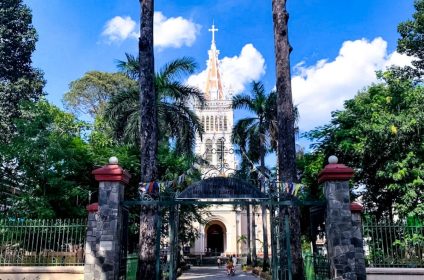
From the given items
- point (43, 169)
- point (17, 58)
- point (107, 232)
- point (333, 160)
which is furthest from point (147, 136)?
point (17, 58)

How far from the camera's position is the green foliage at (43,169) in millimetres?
15578

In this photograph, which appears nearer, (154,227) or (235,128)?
(154,227)

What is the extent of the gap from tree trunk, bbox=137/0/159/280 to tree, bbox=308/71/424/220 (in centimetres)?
1053

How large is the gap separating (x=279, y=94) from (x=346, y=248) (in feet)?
14.4

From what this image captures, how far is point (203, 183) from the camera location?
8773mm

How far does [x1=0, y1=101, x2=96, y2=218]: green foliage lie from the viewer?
1558cm

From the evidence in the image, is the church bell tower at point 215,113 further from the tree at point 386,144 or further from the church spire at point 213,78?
the tree at point 386,144

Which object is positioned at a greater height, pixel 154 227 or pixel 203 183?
pixel 203 183

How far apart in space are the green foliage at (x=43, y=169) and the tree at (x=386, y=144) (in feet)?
39.8

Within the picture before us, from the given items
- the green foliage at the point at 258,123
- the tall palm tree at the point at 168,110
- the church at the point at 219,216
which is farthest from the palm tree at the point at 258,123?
the church at the point at 219,216

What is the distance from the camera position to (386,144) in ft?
55.7

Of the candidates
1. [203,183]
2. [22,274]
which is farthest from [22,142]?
[203,183]

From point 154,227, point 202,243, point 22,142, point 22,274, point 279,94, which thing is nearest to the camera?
point 154,227

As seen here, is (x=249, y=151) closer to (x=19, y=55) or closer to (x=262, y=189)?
(x=262, y=189)
